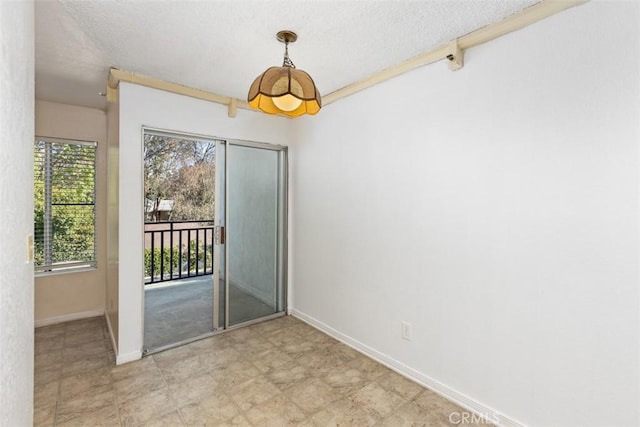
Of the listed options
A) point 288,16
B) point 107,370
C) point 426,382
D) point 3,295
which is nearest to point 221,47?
point 288,16

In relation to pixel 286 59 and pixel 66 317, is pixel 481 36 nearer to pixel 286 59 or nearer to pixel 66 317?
pixel 286 59

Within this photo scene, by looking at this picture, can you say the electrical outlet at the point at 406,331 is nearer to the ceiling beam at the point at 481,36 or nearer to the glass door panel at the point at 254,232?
the glass door panel at the point at 254,232

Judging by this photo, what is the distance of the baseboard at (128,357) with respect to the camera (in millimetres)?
2594

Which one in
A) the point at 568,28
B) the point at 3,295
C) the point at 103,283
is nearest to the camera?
the point at 3,295

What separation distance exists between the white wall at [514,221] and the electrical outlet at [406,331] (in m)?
0.04

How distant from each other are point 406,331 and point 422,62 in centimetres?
204

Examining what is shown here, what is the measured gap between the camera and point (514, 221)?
6.08ft

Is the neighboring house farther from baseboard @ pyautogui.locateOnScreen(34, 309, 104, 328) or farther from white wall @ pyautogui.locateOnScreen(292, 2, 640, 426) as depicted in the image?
white wall @ pyautogui.locateOnScreen(292, 2, 640, 426)

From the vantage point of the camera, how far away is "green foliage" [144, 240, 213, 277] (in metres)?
4.56

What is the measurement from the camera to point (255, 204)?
3.49 metres

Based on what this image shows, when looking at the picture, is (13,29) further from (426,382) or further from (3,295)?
(426,382)

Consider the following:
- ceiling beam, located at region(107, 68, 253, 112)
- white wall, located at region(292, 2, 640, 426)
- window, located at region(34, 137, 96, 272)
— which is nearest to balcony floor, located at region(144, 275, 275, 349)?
window, located at region(34, 137, 96, 272)

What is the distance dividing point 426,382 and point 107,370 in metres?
2.49

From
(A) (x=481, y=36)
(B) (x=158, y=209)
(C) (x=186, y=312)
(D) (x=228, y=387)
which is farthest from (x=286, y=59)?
(C) (x=186, y=312)
